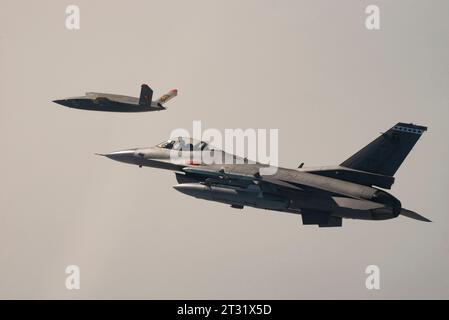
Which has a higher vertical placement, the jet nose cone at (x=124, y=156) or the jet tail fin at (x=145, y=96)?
the jet tail fin at (x=145, y=96)

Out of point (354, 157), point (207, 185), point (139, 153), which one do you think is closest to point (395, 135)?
point (354, 157)

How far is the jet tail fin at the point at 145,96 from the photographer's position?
205 ft

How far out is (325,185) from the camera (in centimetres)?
5547

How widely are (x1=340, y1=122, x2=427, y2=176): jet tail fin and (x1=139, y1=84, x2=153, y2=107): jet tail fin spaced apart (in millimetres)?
13814

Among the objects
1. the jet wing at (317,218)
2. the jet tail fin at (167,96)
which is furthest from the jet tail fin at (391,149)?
the jet tail fin at (167,96)

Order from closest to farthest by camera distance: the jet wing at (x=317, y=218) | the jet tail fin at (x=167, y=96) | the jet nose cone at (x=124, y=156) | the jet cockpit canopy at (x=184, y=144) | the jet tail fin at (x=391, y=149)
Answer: the jet tail fin at (x=391, y=149), the jet wing at (x=317, y=218), the jet cockpit canopy at (x=184, y=144), the jet nose cone at (x=124, y=156), the jet tail fin at (x=167, y=96)

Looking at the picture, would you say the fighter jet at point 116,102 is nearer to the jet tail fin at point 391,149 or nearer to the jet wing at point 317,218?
the jet wing at point 317,218

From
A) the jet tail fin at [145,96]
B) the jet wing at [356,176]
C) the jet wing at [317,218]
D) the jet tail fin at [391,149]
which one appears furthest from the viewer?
the jet tail fin at [145,96]

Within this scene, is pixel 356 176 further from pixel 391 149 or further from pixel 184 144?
pixel 184 144

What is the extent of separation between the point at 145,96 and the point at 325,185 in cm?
1305

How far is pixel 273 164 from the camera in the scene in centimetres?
5831

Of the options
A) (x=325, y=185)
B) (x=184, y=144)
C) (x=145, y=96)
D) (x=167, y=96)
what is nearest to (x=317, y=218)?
(x=325, y=185)

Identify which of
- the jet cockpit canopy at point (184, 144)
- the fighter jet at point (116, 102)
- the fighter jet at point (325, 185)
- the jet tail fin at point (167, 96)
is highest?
the jet tail fin at point (167, 96)

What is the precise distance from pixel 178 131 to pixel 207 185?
637 centimetres
